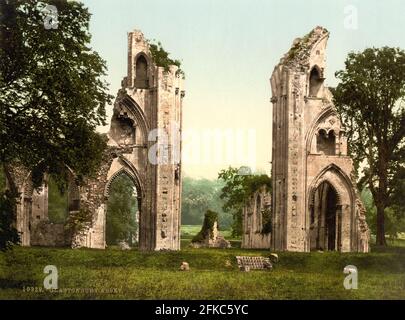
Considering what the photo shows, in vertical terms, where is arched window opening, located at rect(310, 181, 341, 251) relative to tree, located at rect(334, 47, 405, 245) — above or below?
below

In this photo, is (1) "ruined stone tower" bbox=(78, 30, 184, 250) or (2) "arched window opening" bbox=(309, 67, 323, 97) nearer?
(1) "ruined stone tower" bbox=(78, 30, 184, 250)

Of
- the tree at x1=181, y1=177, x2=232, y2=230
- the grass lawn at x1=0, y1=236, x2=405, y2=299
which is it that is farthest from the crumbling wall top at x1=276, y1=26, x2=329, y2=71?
the tree at x1=181, y1=177, x2=232, y2=230

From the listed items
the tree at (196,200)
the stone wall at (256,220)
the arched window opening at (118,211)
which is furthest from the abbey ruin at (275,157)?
the tree at (196,200)

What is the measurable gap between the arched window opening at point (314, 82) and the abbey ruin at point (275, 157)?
44mm

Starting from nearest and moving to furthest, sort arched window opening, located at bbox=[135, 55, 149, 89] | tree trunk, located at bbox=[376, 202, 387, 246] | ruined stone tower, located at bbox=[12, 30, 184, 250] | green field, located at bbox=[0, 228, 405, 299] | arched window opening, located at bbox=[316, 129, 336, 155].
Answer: green field, located at bbox=[0, 228, 405, 299], ruined stone tower, located at bbox=[12, 30, 184, 250], arched window opening, located at bbox=[316, 129, 336, 155], arched window opening, located at bbox=[135, 55, 149, 89], tree trunk, located at bbox=[376, 202, 387, 246]

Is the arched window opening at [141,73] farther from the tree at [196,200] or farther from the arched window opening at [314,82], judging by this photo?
the tree at [196,200]

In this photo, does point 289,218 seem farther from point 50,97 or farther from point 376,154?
point 50,97

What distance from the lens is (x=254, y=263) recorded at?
2942 centimetres

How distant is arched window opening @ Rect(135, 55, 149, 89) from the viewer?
38.2 m

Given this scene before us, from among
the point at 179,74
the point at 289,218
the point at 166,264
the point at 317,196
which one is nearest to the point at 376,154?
the point at 317,196

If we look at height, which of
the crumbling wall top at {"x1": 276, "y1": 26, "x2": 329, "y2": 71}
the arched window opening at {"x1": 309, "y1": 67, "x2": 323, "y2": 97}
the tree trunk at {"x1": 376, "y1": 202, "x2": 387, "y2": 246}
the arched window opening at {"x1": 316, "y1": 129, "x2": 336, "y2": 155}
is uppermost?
the crumbling wall top at {"x1": 276, "y1": 26, "x2": 329, "y2": 71}

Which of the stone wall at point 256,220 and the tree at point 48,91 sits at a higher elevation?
the tree at point 48,91

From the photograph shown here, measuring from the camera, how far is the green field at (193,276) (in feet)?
70.6

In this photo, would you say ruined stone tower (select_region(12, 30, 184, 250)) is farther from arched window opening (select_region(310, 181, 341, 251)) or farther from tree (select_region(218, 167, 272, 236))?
tree (select_region(218, 167, 272, 236))
